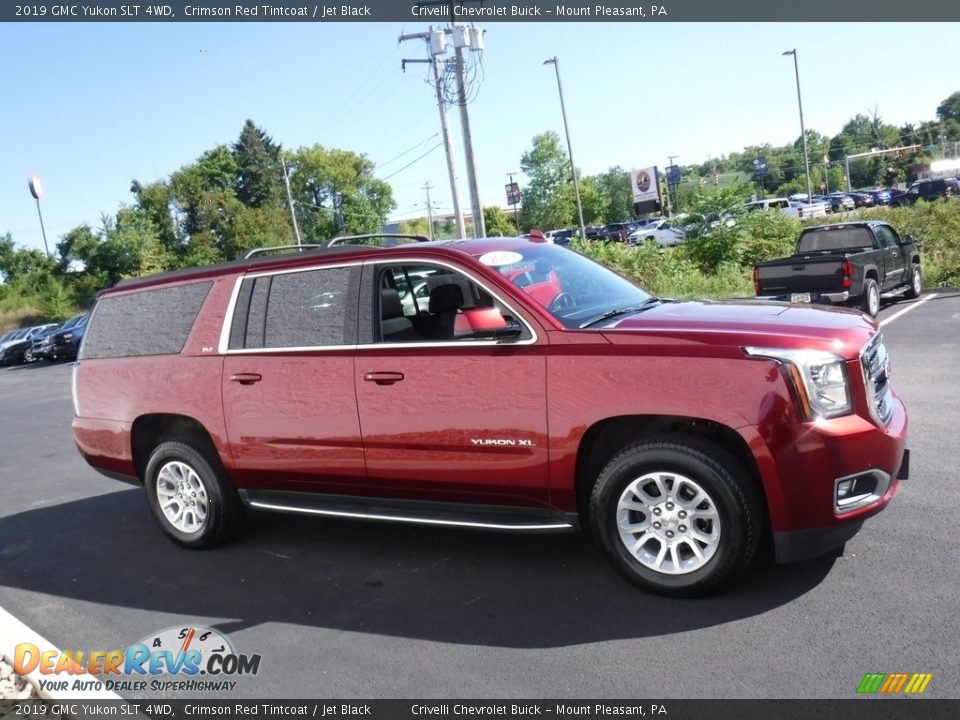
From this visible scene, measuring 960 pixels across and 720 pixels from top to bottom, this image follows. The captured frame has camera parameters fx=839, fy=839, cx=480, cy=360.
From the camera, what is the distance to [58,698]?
3.79m

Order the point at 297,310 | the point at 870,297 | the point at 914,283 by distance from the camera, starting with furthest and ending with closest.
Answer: the point at 914,283
the point at 870,297
the point at 297,310

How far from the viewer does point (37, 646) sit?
4.33m

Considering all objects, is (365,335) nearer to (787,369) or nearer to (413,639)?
(413,639)

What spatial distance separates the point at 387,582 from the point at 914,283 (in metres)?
15.4

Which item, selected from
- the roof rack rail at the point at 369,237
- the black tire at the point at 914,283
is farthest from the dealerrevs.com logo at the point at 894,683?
the black tire at the point at 914,283

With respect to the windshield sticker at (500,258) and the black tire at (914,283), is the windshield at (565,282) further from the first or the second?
the black tire at (914,283)

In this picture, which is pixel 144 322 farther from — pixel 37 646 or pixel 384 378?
pixel 37 646

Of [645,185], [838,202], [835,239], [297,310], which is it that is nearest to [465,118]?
[835,239]

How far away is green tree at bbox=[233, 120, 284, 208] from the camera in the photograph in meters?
103

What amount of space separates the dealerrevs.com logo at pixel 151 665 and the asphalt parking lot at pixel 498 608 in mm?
97

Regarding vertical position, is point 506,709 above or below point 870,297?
below

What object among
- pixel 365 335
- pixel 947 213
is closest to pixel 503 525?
pixel 365 335

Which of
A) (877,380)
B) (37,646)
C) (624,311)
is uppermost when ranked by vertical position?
(624,311)

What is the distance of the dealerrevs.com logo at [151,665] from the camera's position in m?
3.95
